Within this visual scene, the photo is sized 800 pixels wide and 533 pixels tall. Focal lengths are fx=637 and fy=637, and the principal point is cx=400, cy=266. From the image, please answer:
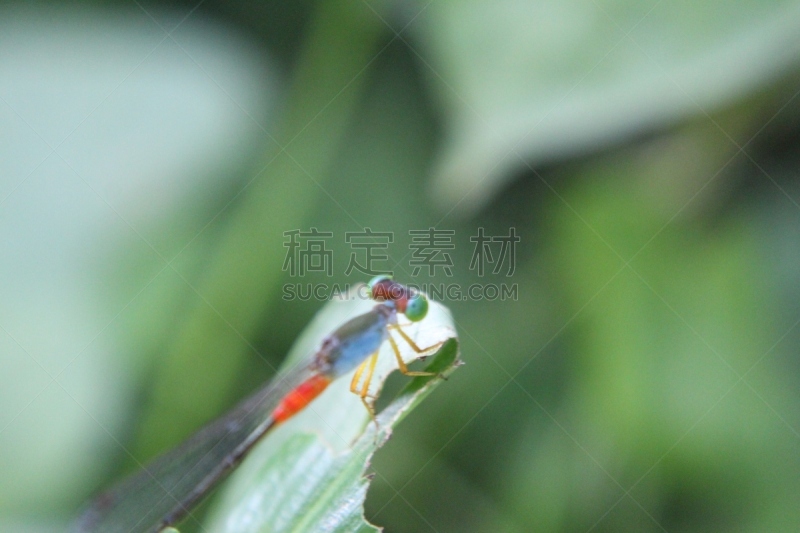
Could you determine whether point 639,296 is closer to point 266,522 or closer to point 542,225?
point 542,225

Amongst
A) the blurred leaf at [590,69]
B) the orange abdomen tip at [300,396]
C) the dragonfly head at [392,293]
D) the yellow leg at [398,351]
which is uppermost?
the blurred leaf at [590,69]

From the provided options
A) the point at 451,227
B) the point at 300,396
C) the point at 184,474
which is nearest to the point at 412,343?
the point at 300,396

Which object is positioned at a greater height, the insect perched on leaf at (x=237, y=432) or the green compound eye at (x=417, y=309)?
the green compound eye at (x=417, y=309)

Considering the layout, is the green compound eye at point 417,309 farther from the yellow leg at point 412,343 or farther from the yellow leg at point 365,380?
the yellow leg at point 365,380

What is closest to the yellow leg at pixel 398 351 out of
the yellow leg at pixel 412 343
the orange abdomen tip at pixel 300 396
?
the yellow leg at pixel 412 343

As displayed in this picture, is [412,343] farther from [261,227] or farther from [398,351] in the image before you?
[261,227]

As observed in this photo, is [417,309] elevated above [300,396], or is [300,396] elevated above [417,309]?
[417,309]

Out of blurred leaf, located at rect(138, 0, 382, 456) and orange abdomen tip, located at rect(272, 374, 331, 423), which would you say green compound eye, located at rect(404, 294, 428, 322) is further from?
blurred leaf, located at rect(138, 0, 382, 456)
